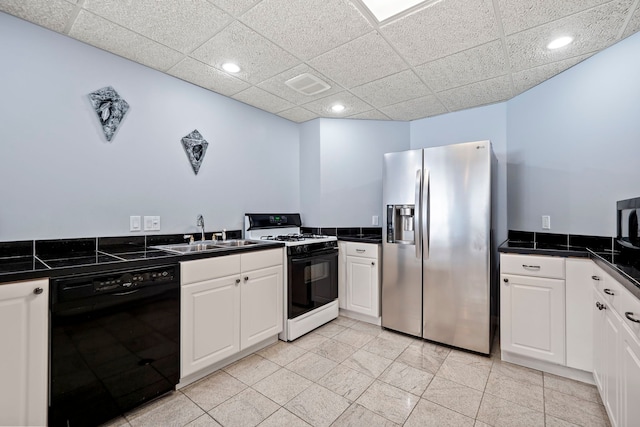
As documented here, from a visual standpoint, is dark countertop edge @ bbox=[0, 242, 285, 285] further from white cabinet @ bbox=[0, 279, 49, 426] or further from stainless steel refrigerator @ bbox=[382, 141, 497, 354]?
stainless steel refrigerator @ bbox=[382, 141, 497, 354]

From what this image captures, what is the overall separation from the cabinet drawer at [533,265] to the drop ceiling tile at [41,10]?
354 cm

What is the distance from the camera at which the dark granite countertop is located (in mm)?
1422

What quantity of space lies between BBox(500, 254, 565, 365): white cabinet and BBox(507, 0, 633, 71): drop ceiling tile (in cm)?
159

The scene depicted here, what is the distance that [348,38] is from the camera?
201cm

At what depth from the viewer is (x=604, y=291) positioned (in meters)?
1.60

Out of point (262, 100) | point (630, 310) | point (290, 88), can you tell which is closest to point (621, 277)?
point (630, 310)

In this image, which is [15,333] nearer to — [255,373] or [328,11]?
[255,373]

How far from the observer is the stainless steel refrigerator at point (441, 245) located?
96.7 inches

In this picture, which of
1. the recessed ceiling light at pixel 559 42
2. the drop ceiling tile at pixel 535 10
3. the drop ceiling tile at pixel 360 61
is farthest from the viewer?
the drop ceiling tile at pixel 360 61

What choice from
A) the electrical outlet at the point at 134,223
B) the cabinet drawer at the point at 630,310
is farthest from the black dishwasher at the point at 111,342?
the cabinet drawer at the point at 630,310

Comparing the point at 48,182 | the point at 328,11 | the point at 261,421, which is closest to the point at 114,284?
the point at 48,182

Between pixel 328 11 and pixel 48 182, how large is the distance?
220 cm

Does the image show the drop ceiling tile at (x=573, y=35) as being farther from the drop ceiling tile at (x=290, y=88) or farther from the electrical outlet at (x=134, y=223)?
the electrical outlet at (x=134, y=223)

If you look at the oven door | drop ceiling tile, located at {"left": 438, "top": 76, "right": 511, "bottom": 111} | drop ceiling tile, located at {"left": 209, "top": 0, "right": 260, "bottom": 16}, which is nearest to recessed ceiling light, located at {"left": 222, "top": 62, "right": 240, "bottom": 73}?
drop ceiling tile, located at {"left": 209, "top": 0, "right": 260, "bottom": 16}
